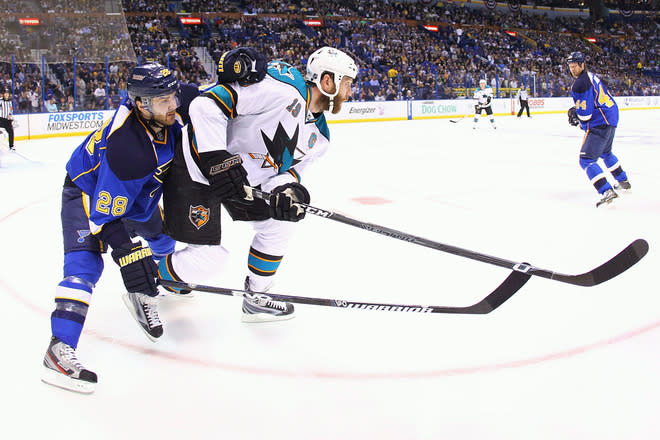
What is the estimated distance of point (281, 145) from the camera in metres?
2.30

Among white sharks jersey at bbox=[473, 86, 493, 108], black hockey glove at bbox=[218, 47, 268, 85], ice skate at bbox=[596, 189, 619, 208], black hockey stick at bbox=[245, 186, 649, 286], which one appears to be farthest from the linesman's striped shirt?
white sharks jersey at bbox=[473, 86, 493, 108]

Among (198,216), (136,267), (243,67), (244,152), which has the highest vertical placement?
(243,67)

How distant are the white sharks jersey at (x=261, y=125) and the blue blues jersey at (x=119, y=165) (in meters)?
0.13

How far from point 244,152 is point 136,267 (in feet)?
2.11

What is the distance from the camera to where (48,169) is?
7516 mm

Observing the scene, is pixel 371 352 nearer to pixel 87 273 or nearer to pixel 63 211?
pixel 87 273

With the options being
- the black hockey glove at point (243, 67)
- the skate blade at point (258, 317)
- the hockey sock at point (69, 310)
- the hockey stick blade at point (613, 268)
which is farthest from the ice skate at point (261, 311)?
the hockey stick blade at point (613, 268)

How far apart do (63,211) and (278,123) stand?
0.89 meters

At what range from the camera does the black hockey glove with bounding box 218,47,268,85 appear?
6.78 feet

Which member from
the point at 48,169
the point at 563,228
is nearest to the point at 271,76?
the point at 563,228

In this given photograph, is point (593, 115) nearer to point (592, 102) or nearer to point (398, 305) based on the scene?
Answer: point (592, 102)

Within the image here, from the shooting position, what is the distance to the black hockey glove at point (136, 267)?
6.46 feet

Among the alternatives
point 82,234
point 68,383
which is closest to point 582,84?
point 82,234

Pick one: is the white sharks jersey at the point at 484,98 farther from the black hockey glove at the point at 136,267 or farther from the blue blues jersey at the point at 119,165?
the black hockey glove at the point at 136,267
